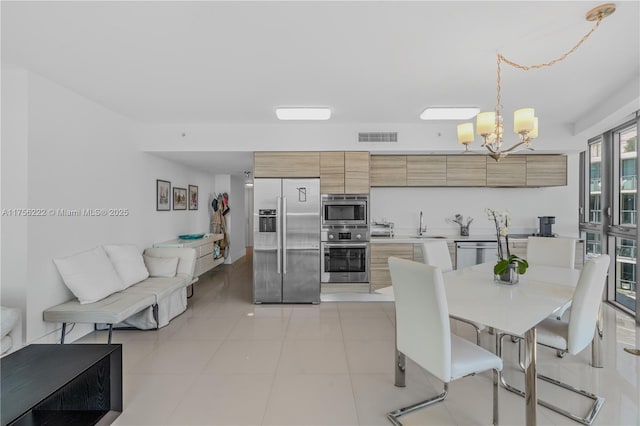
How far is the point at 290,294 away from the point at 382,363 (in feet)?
6.45

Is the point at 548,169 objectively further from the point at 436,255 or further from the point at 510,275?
the point at 510,275

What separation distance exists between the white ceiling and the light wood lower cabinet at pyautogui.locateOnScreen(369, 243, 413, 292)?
1.98 m

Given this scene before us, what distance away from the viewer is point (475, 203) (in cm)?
499

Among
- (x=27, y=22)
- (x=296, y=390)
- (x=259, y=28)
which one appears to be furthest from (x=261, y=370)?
(x=27, y=22)

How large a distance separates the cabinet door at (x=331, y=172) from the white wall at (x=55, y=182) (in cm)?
264

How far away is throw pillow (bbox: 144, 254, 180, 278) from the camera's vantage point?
388cm

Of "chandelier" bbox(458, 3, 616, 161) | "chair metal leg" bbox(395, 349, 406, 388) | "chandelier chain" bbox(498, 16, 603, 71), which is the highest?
"chandelier chain" bbox(498, 16, 603, 71)

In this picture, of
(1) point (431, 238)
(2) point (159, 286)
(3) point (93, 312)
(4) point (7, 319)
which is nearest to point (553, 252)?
(1) point (431, 238)

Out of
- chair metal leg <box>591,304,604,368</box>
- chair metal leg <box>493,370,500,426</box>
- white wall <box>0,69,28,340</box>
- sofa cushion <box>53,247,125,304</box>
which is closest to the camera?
chair metal leg <box>493,370,500,426</box>

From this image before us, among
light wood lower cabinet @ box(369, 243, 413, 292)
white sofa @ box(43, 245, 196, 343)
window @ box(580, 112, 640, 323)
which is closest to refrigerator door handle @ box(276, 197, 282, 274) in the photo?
white sofa @ box(43, 245, 196, 343)

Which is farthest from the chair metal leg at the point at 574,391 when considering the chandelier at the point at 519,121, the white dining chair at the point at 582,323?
the chandelier at the point at 519,121

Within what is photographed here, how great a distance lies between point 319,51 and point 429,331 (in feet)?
7.02

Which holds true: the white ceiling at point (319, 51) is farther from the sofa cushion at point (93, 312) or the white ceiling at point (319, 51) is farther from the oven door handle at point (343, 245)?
the sofa cushion at point (93, 312)

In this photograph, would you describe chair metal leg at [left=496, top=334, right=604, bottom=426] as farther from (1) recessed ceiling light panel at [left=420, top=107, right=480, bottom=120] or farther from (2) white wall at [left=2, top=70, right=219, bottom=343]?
(2) white wall at [left=2, top=70, right=219, bottom=343]
